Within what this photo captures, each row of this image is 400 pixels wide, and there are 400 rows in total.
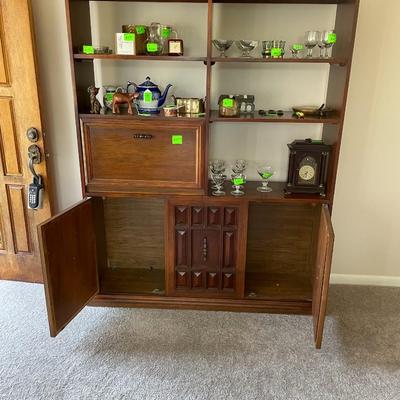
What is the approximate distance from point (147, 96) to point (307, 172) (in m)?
0.96

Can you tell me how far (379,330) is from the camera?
7.40ft

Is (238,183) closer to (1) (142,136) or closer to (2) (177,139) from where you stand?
(2) (177,139)

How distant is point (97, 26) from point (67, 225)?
1.14m

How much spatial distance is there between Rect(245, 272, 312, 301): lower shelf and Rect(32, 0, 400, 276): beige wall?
0.35 meters

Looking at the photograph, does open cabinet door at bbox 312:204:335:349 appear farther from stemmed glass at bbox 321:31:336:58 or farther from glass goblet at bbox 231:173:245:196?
stemmed glass at bbox 321:31:336:58

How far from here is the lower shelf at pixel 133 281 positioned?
245 cm

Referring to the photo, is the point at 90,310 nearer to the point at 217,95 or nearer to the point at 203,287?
the point at 203,287

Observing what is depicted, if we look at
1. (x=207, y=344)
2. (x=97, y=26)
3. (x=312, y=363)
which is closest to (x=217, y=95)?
(x=97, y=26)

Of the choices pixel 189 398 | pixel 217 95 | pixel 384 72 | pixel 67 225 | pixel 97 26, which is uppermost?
pixel 97 26

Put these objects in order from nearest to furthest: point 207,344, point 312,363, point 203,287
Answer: point 312,363 → point 207,344 → point 203,287

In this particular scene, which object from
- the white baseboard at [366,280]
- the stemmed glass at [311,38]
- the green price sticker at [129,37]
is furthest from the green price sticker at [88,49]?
the white baseboard at [366,280]

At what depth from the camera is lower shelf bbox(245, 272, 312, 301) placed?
240 cm

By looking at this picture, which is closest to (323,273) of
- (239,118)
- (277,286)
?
(277,286)

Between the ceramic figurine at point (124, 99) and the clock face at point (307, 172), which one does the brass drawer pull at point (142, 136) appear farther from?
the clock face at point (307, 172)
